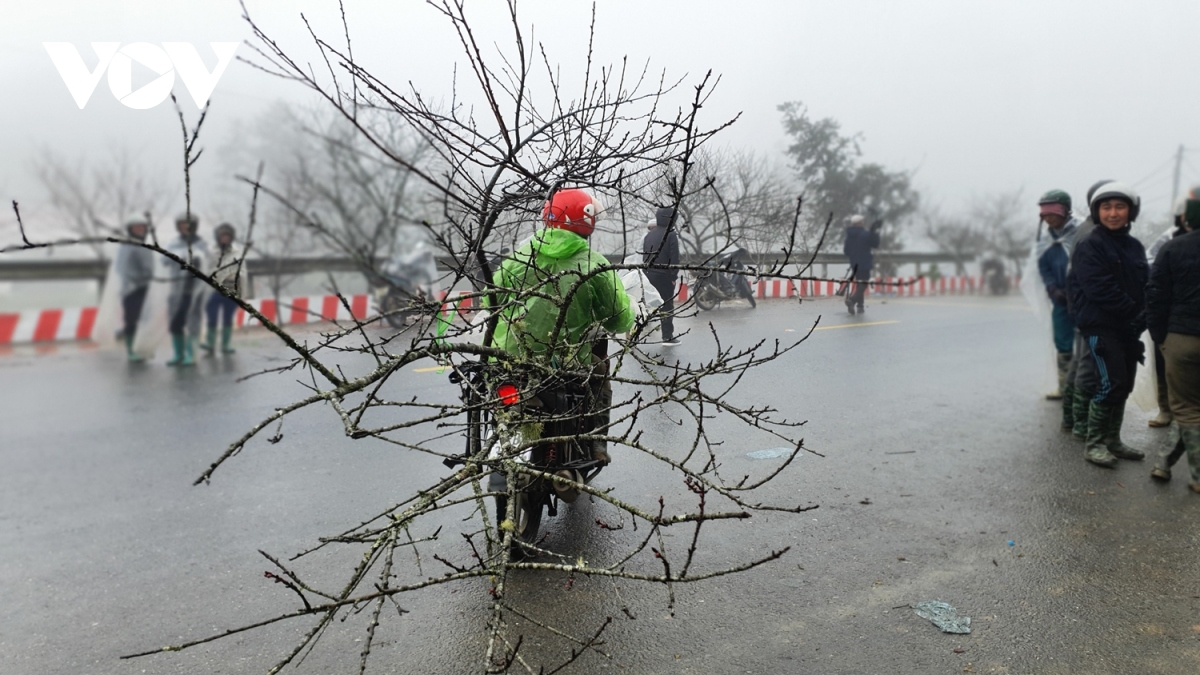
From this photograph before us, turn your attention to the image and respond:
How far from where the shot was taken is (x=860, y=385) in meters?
4.82

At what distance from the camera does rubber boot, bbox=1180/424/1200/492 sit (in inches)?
183

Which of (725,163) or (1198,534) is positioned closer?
(725,163)

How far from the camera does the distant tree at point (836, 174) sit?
170 inches

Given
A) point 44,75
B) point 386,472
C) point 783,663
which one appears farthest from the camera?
point 386,472

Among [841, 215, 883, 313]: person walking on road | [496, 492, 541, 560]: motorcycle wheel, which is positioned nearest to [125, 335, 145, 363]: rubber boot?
[496, 492, 541, 560]: motorcycle wheel

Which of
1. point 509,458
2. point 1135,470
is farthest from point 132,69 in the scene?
point 1135,470

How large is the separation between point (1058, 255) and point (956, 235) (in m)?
1.25

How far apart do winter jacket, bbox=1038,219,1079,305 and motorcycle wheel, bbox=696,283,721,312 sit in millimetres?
3901

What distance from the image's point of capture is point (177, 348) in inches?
383

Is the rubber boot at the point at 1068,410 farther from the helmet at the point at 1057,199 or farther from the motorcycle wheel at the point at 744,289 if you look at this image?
the motorcycle wheel at the point at 744,289

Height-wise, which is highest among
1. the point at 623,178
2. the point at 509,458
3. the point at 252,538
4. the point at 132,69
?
the point at 132,69

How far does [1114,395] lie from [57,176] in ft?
22.6

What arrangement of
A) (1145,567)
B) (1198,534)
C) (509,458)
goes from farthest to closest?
(1198,534) < (1145,567) < (509,458)

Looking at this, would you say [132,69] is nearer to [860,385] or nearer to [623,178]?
[623,178]
